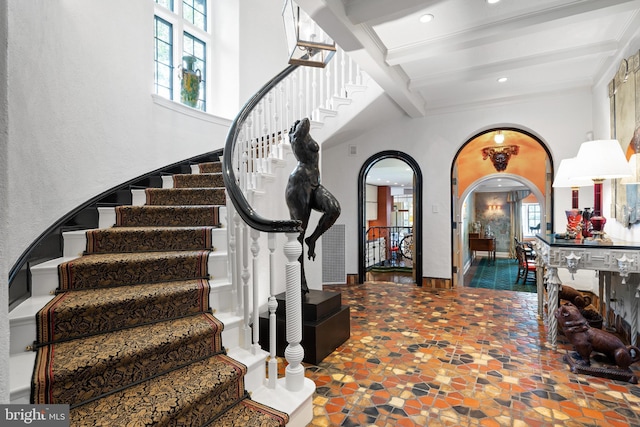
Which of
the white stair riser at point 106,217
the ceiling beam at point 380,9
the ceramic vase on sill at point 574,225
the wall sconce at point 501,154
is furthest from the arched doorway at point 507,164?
the white stair riser at point 106,217

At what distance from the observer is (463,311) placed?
376 cm

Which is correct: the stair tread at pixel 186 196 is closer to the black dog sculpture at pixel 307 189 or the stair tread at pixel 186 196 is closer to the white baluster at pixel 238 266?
the black dog sculpture at pixel 307 189

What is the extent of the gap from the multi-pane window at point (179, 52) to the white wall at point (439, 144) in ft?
7.86

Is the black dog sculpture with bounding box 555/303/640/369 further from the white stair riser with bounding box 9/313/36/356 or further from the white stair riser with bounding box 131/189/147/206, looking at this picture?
the white stair riser with bounding box 131/189/147/206

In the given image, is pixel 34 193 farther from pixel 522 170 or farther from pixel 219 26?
pixel 522 170

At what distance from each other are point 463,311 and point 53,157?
4331 millimetres

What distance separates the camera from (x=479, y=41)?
293cm

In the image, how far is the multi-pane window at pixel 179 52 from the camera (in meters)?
4.28

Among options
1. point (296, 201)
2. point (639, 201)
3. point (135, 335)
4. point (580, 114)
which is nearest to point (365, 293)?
point (296, 201)

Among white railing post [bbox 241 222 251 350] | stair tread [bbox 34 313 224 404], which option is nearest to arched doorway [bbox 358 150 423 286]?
white railing post [bbox 241 222 251 350]

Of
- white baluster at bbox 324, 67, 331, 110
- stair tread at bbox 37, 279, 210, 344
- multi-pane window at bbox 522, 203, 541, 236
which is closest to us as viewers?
stair tread at bbox 37, 279, 210, 344

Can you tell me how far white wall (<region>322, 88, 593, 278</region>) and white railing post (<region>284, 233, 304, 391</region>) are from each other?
146 inches

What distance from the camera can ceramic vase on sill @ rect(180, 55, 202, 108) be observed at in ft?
14.0

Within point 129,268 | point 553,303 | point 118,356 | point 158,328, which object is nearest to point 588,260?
point 553,303
